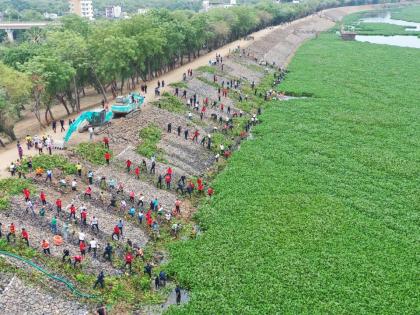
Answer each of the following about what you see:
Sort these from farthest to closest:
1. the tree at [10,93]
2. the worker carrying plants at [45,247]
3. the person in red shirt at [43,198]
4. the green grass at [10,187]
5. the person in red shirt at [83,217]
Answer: the tree at [10,93], the person in red shirt at [43,198], the green grass at [10,187], the person in red shirt at [83,217], the worker carrying plants at [45,247]

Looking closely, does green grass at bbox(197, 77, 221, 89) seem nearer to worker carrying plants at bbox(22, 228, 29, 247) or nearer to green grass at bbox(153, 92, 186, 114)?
green grass at bbox(153, 92, 186, 114)

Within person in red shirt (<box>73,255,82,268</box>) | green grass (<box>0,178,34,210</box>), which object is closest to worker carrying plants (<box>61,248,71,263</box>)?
person in red shirt (<box>73,255,82,268</box>)

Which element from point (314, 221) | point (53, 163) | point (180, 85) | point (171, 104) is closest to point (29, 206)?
point (53, 163)

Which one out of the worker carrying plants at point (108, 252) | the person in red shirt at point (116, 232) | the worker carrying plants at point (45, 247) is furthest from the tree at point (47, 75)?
the worker carrying plants at point (108, 252)

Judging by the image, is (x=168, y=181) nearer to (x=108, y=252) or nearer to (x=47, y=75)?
(x=108, y=252)

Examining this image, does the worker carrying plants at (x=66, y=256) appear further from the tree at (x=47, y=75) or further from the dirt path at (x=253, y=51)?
the tree at (x=47, y=75)
